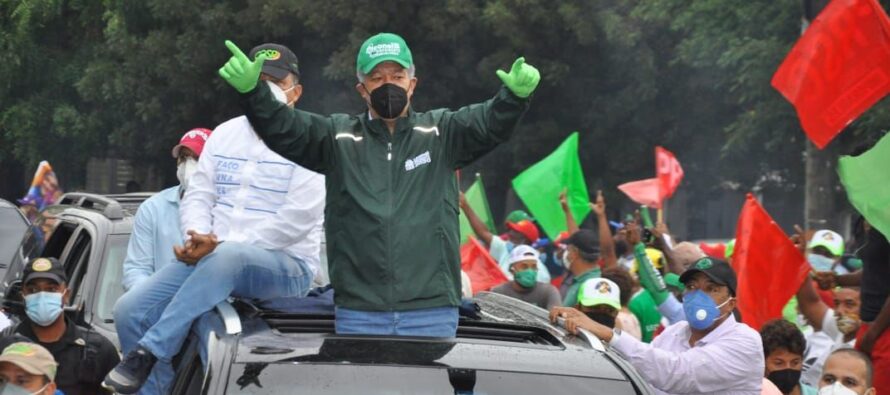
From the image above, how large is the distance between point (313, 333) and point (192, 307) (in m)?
0.55

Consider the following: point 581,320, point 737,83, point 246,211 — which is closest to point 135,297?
point 246,211

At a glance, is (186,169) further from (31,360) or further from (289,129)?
(289,129)

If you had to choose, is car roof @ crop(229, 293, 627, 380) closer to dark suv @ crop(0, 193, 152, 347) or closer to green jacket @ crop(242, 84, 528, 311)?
green jacket @ crop(242, 84, 528, 311)

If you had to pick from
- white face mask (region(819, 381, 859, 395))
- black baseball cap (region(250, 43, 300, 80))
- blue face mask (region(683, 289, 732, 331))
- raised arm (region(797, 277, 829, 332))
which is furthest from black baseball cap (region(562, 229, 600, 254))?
black baseball cap (region(250, 43, 300, 80))

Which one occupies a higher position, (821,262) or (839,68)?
(839,68)

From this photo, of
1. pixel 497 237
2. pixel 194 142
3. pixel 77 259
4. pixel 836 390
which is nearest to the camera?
pixel 836 390

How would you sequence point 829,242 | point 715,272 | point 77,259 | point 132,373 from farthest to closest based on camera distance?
point 829,242 < point 77,259 < point 715,272 < point 132,373

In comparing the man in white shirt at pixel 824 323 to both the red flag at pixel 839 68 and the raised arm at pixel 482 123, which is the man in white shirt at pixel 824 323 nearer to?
the red flag at pixel 839 68

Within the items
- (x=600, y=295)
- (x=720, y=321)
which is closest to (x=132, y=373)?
(x=720, y=321)

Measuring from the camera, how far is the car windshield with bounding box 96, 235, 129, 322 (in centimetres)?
830

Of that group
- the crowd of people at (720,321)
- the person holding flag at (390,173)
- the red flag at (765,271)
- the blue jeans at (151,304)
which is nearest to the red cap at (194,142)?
the blue jeans at (151,304)

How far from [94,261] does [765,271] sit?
3.96m

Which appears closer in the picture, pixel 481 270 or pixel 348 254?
pixel 348 254

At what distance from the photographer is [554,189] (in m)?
15.7
